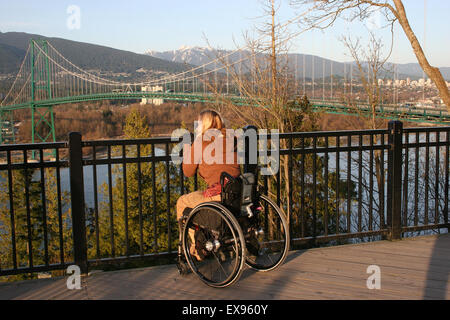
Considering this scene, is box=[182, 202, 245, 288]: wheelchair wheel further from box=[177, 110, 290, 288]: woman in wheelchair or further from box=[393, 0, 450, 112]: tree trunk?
box=[393, 0, 450, 112]: tree trunk

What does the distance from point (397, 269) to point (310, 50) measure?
27214 millimetres

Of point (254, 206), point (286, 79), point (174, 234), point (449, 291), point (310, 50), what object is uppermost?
point (310, 50)

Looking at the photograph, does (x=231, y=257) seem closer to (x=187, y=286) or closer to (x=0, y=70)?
(x=187, y=286)

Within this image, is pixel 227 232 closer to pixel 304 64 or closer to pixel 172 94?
pixel 304 64

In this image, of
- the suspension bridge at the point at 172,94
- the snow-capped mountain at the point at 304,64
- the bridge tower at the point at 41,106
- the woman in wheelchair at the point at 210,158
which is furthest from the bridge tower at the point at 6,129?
the woman in wheelchair at the point at 210,158

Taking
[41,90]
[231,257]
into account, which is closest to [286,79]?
[231,257]

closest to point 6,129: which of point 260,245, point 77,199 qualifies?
point 77,199

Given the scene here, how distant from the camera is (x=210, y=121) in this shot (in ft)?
8.71

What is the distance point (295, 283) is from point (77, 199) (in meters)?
1.42

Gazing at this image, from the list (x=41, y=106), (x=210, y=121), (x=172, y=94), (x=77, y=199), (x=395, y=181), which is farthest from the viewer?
(x=41, y=106)

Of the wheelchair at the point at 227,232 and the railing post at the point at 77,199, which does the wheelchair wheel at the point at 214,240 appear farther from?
the railing post at the point at 77,199

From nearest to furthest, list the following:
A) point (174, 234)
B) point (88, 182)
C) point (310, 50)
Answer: point (174, 234) → point (310, 50) → point (88, 182)
